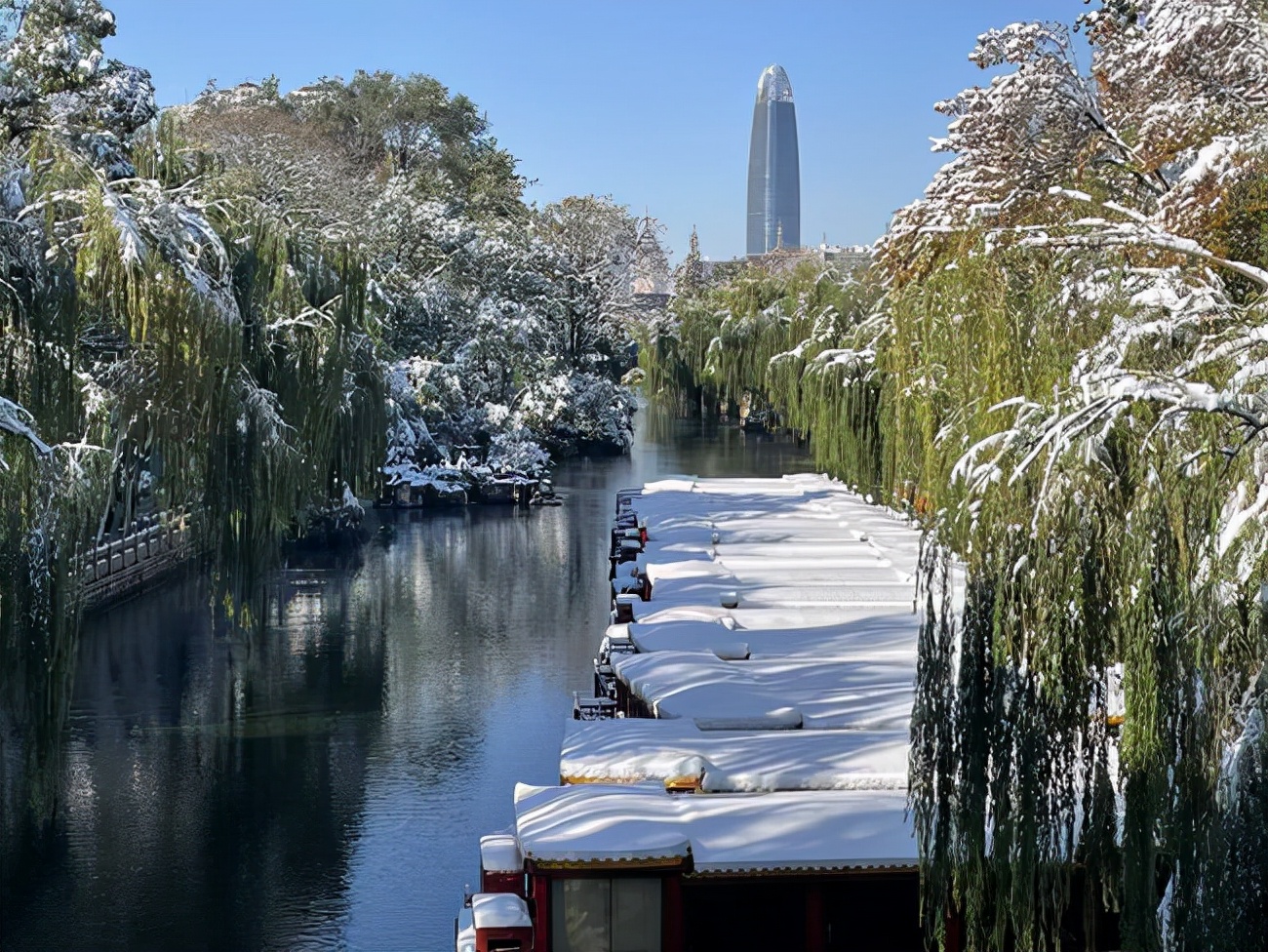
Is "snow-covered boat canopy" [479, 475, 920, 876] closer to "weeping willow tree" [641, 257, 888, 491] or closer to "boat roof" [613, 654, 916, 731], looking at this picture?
"boat roof" [613, 654, 916, 731]

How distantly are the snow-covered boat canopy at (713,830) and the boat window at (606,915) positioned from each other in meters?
0.29

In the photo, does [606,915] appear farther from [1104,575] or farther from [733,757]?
[1104,575]

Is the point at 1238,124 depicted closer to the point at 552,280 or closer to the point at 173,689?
the point at 173,689

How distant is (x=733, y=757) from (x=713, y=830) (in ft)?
7.93

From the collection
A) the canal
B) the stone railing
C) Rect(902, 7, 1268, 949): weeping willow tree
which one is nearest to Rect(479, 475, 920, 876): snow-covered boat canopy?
the canal

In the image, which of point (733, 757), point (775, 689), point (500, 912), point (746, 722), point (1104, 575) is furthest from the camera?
point (775, 689)

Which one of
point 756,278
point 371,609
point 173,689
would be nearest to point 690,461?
point 756,278

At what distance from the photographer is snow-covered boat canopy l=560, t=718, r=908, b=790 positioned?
1471cm

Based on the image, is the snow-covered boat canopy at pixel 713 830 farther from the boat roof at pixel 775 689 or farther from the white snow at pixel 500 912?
the boat roof at pixel 775 689

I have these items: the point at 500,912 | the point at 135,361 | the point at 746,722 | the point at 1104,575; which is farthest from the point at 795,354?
the point at 1104,575

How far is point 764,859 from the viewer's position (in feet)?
41.2

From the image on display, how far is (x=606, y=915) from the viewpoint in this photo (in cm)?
1270

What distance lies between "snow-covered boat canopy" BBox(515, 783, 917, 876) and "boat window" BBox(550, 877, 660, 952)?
0.29 metres

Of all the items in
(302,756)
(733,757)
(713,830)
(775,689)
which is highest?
(775,689)
